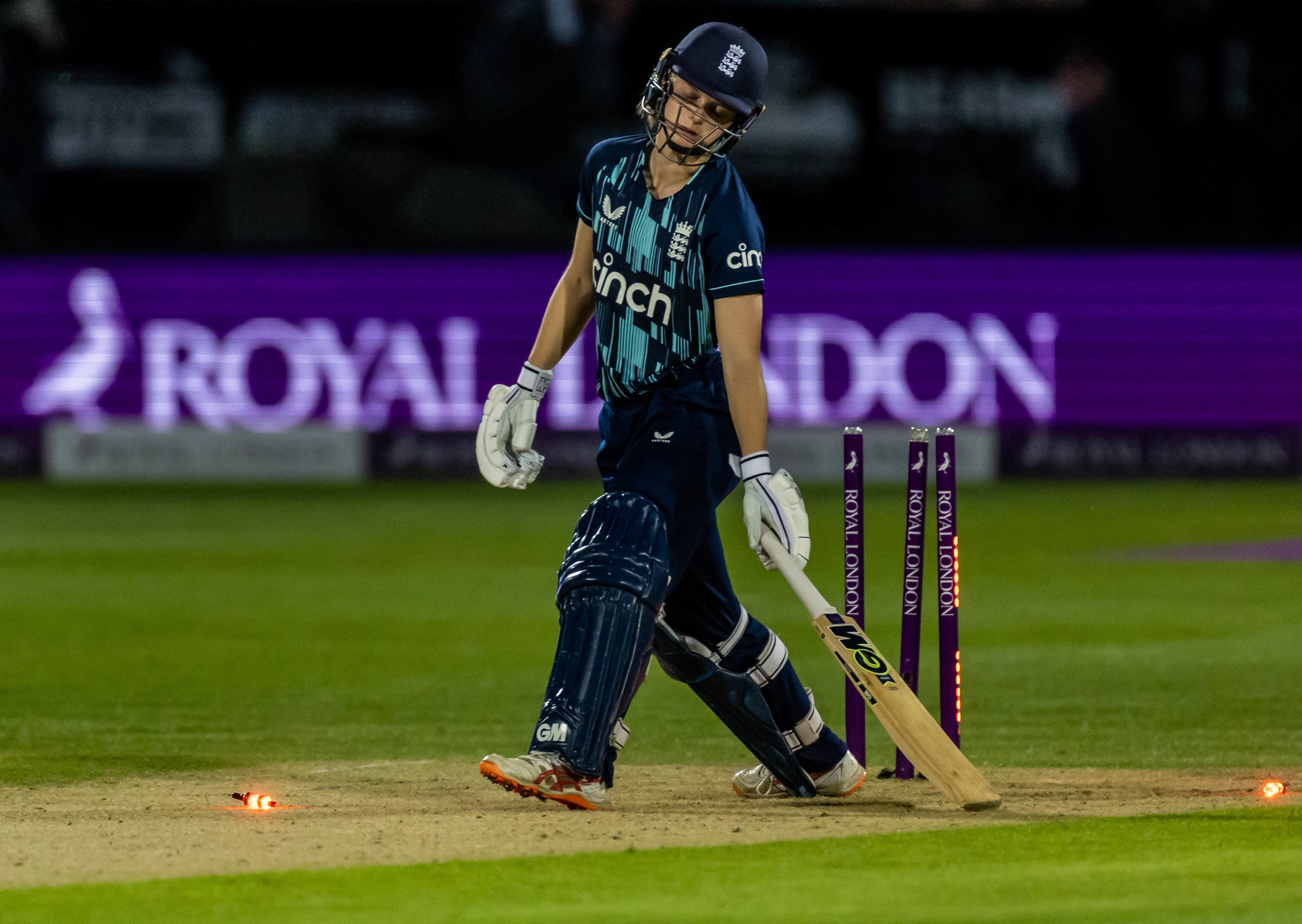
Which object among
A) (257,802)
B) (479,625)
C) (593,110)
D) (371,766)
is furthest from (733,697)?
(593,110)

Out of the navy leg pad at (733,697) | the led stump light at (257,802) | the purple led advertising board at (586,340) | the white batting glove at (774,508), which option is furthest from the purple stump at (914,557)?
the purple led advertising board at (586,340)

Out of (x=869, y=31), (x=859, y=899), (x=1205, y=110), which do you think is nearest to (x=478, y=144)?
(x=869, y=31)

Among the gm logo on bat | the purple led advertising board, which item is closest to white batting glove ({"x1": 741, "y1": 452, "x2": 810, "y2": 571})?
the gm logo on bat

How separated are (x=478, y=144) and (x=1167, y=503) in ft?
19.5

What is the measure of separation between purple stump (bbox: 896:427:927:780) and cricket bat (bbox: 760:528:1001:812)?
1.07 feet

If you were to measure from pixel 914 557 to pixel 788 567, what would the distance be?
65 cm

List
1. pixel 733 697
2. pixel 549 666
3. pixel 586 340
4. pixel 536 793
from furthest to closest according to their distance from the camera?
1. pixel 586 340
2. pixel 549 666
3. pixel 733 697
4. pixel 536 793

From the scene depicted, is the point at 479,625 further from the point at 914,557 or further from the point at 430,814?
the point at 430,814

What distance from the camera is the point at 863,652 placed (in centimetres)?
570

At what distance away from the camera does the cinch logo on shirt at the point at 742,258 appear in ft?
18.2

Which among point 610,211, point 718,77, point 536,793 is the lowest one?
point 536,793

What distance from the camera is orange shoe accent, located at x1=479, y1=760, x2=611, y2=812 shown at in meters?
5.24

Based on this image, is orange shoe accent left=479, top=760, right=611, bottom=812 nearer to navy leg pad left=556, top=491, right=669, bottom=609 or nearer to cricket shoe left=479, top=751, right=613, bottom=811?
cricket shoe left=479, top=751, right=613, bottom=811

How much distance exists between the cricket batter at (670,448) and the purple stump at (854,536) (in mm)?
185
